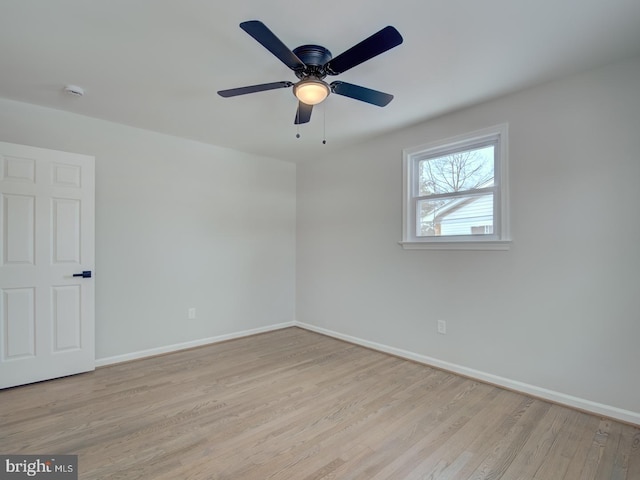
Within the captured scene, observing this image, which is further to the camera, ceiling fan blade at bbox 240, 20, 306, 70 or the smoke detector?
the smoke detector

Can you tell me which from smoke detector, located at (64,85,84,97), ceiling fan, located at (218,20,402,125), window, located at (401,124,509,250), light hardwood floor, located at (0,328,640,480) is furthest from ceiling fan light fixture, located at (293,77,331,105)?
light hardwood floor, located at (0,328,640,480)

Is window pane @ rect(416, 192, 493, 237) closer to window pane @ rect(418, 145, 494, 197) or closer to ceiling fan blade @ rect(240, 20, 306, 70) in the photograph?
window pane @ rect(418, 145, 494, 197)

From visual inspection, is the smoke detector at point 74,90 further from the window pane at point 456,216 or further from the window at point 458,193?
the window pane at point 456,216

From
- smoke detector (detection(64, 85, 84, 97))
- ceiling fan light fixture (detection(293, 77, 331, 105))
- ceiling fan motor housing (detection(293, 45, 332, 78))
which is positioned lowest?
ceiling fan light fixture (detection(293, 77, 331, 105))

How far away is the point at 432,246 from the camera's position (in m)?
3.35

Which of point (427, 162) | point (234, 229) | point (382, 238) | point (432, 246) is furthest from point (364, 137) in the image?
point (234, 229)

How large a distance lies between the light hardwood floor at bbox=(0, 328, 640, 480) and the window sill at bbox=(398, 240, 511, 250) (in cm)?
123

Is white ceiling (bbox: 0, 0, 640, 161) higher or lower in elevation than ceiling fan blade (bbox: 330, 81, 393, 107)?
higher

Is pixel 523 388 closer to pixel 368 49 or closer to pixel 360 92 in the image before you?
pixel 360 92

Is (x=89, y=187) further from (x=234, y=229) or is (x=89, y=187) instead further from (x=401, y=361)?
(x=401, y=361)

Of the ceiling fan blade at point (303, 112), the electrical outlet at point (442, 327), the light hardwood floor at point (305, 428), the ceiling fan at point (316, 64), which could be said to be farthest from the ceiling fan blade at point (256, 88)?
the electrical outlet at point (442, 327)

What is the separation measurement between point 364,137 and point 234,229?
208 centimetres

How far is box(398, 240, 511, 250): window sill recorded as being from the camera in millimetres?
2836

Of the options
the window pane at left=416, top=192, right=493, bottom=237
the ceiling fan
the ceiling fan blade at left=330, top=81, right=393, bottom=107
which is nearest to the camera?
the ceiling fan
